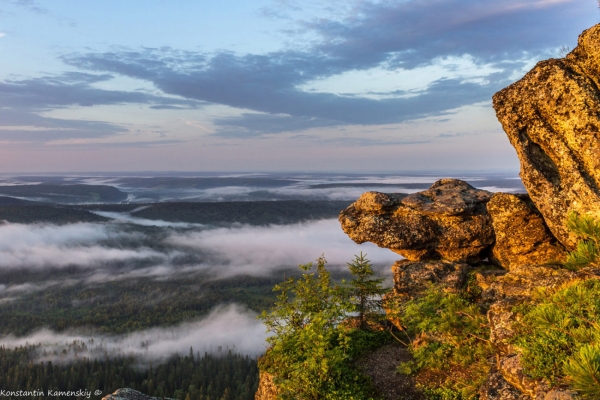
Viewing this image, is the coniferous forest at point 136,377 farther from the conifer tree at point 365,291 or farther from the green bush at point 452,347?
the green bush at point 452,347

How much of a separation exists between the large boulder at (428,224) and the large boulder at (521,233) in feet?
8.23

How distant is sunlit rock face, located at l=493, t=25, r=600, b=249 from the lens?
1917cm

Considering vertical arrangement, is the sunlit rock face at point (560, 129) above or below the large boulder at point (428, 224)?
above

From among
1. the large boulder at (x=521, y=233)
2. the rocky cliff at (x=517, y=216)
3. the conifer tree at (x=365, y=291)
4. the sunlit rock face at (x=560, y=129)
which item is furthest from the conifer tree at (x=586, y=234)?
the conifer tree at (x=365, y=291)

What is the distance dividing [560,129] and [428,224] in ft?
37.7

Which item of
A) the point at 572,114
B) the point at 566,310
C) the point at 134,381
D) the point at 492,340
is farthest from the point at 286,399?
the point at 134,381

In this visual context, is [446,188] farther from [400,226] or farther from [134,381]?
[134,381]

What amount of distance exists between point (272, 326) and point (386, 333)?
8840 millimetres

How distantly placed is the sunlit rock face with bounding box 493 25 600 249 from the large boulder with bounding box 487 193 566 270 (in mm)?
2085

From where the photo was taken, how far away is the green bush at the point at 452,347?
50.2 feet

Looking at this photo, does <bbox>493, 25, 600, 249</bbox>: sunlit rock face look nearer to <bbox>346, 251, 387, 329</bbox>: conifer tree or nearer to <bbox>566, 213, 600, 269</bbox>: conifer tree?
<bbox>566, 213, 600, 269</bbox>: conifer tree

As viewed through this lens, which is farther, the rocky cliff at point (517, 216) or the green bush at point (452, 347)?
the rocky cliff at point (517, 216)

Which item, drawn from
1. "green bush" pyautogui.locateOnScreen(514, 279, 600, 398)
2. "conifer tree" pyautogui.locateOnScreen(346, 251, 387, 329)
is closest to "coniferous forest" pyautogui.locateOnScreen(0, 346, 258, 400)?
"conifer tree" pyautogui.locateOnScreen(346, 251, 387, 329)

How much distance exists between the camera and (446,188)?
3247cm
